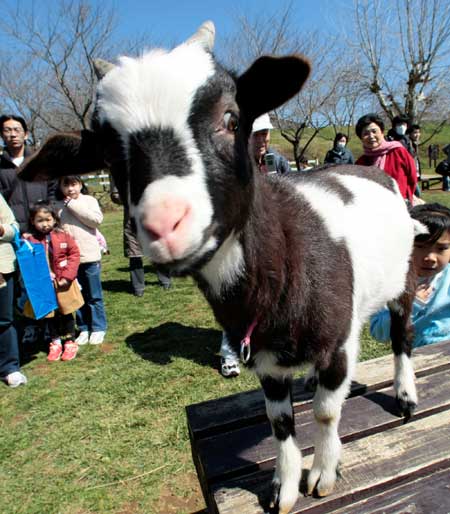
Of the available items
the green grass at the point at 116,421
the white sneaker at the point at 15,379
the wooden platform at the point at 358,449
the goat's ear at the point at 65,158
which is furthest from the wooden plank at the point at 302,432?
the white sneaker at the point at 15,379

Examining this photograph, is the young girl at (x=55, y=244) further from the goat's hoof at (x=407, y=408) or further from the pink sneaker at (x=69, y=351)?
the goat's hoof at (x=407, y=408)

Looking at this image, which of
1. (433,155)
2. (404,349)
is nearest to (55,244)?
(404,349)

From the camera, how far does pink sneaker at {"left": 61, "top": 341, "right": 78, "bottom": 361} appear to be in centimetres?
461

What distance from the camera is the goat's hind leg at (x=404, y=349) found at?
220 cm

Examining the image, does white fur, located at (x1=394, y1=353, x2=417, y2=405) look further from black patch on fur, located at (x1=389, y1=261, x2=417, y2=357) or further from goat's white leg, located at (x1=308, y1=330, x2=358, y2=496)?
goat's white leg, located at (x1=308, y1=330, x2=358, y2=496)

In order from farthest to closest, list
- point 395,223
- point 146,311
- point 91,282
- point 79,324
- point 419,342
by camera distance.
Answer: point 146,311 → point 79,324 → point 91,282 → point 419,342 → point 395,223

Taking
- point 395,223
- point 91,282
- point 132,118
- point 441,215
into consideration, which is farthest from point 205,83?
point 91,282

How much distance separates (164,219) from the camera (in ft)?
3.57

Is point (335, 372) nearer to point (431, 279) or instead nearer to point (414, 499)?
point (414, 499)

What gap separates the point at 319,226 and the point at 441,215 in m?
1.22

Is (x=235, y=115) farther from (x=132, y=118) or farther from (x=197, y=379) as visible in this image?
(x=197, y=379)

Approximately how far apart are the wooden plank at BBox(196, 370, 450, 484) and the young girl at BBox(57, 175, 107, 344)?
122 inches

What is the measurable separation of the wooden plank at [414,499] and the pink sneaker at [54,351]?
374 cm

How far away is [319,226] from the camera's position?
1799 millimetres
